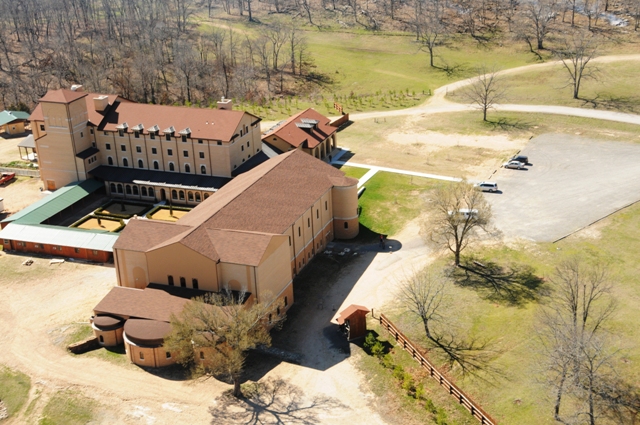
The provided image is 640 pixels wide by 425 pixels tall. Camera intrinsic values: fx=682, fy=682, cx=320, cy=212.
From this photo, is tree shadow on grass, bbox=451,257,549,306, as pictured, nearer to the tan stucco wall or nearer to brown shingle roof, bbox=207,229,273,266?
brown shingle roof, bbox=207,229,273,266

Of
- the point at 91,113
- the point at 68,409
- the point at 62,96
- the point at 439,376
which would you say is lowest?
the point at 68,409

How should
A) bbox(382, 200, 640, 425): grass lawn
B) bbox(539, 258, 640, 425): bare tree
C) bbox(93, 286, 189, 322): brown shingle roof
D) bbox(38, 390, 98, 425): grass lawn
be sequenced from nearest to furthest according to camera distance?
bbox(539, 258, 640, 425): bare tree, bbox(38, 390, 98, 425): grass lawn, bbox(382, 200, 640, 425): grass lawn, bbox(93, 286, 189, 322): brown shingle roof

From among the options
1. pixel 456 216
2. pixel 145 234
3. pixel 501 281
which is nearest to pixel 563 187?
pixel 456 216

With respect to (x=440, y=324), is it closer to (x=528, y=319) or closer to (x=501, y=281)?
(x=528, y=319)

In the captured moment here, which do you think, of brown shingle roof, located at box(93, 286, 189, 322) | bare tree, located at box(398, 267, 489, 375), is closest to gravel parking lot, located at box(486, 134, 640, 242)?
bare tree, located at box(398, 267, 489, 375)

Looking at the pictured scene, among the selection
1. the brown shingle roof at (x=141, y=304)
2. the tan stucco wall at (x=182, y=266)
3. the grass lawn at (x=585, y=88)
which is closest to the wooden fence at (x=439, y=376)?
the tan stucco wall at (x=182, y=266)
